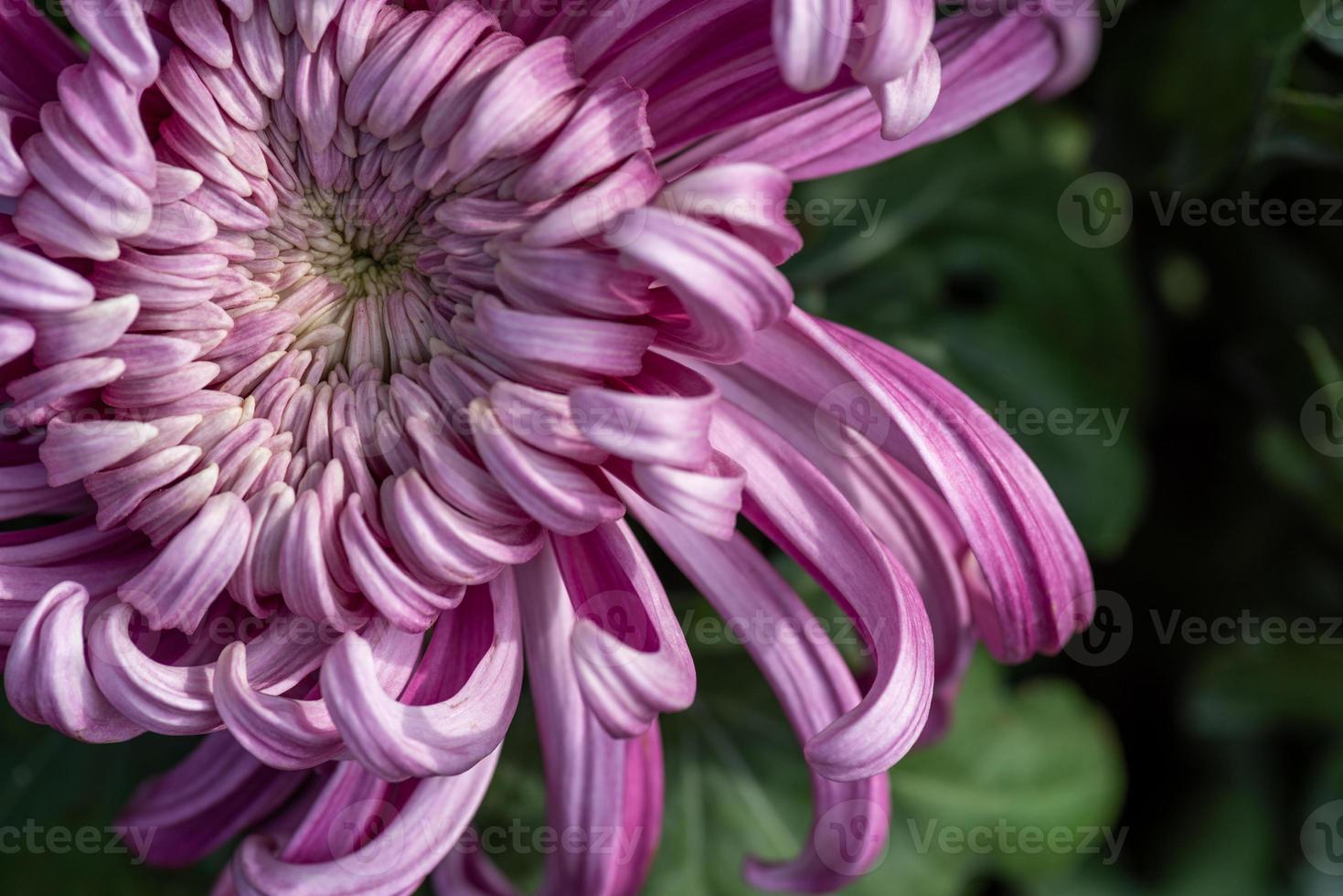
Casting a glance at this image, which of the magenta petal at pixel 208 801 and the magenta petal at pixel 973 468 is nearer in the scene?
the magenta petal at pixel 973 468

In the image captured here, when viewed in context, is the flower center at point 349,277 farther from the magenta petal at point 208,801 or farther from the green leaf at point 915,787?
the green leaf at point 915,787

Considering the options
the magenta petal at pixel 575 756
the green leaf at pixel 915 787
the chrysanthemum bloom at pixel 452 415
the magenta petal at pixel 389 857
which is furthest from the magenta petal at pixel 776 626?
the green leaf at pixel 915 787

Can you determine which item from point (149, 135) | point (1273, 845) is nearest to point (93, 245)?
point (149, 135)

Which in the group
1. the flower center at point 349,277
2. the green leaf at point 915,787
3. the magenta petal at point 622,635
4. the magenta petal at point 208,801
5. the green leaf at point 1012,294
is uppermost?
the flower center at point 349,277

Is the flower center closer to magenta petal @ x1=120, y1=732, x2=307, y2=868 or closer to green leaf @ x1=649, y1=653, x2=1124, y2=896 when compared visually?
magenta petal @ x1=120, y1=732, x2=307, y2=868

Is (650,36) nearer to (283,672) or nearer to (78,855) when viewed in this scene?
(283,672)

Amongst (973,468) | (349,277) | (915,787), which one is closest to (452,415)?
(349,277)

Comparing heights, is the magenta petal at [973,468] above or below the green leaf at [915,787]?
above
